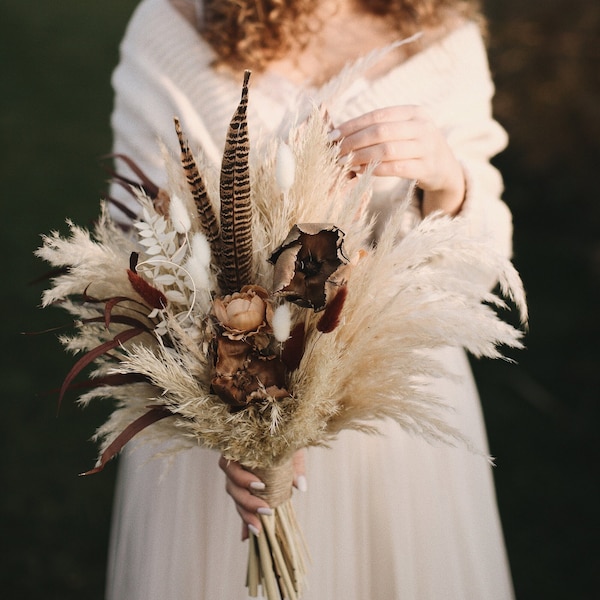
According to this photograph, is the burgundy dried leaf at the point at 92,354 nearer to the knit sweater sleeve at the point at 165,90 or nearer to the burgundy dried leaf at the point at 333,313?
the burgundy dried leaf at the point at 333,313

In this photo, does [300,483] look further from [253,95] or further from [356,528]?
[253,95]

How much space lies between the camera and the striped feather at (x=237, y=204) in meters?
0.65

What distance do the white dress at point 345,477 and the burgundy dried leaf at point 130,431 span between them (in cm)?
40

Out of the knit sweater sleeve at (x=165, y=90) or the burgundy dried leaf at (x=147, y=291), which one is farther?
the knit sweater sleeve at (x=165, y=90)

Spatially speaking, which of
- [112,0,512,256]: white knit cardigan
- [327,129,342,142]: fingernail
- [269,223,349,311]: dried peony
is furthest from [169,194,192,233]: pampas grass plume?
[112,0,512,256]: white knit cardigan

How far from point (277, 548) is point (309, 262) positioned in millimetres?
445

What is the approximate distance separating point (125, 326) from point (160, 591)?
2.00ft

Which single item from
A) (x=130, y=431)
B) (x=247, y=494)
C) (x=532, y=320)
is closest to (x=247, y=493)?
(x=247, y=494)

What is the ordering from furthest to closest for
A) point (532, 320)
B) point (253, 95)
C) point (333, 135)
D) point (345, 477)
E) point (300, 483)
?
1. point (532, 320)
2. point (253, 95)
3. point (345, 477)
4. point (300, 483)
5. point (333, 135)

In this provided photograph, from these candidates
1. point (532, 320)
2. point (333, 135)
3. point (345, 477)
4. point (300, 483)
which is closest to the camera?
point (333, 135)

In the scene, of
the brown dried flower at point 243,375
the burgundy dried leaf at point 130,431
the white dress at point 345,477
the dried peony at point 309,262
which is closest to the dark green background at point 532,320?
the white dress at point 345,477

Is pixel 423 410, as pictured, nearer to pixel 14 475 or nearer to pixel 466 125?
pixel 466 125

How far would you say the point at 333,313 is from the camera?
675 mm

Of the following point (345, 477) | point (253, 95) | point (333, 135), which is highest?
point (253, 95)
